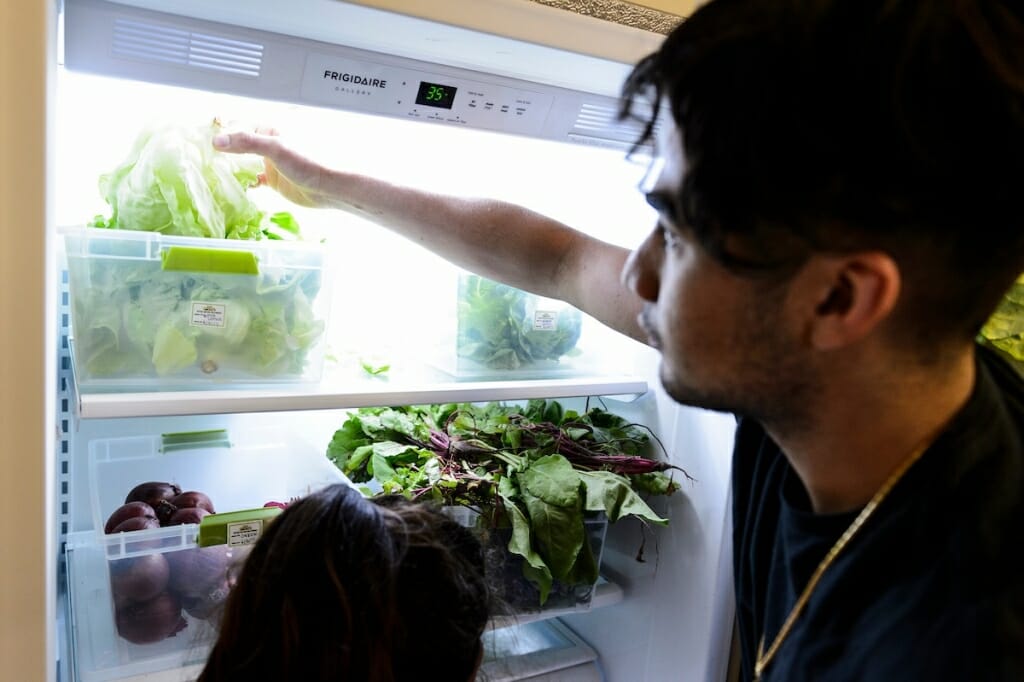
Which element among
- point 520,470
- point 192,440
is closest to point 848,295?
point 520,470

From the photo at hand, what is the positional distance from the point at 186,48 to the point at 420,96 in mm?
296

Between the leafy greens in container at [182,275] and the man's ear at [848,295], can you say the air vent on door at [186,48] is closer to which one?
the leafy greens in container at [182,275]

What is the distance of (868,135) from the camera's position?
2.05 feet

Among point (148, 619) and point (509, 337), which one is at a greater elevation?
point (509, 337)

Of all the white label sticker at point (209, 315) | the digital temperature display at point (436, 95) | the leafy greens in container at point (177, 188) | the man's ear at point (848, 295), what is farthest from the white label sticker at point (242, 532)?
the man's ear at point (848, 295)

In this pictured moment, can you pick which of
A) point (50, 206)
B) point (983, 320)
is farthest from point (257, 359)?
point (983, 320)

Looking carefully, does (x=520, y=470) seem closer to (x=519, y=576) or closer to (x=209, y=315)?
(x=519, y=576)

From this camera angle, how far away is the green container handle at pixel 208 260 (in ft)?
3.19

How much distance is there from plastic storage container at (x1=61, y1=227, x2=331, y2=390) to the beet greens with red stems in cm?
28

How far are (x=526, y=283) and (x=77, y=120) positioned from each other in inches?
28.2

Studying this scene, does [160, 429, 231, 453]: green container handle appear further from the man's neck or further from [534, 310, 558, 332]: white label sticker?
the man's neck

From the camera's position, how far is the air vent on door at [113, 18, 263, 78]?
2.86 ft

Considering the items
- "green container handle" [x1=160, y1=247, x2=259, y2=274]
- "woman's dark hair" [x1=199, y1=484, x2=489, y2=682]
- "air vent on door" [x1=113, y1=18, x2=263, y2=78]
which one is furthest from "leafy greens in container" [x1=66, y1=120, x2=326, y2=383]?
"woman's dark hair" [x1=199, y1=484, x2=489, y2=682]

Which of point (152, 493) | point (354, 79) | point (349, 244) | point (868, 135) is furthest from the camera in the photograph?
point (349, 244)
